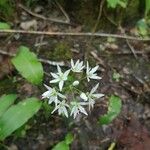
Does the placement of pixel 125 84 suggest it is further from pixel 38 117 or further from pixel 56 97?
pixel 56 97

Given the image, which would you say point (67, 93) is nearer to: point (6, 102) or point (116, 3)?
point (6, 102)

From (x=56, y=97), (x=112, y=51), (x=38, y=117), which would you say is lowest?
(x=38, y=117)

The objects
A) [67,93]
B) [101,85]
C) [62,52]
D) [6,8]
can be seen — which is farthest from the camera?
[6,8]

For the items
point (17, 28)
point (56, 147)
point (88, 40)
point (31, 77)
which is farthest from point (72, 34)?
point (56, 147)

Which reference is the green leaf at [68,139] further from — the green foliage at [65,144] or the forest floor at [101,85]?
the forest floor at [101,85]

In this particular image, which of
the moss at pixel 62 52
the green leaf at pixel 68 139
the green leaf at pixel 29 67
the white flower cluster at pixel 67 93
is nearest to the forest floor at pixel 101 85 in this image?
the moss at pixel 62 52

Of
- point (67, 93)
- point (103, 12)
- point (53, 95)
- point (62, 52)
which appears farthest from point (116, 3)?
point (53, 95)
